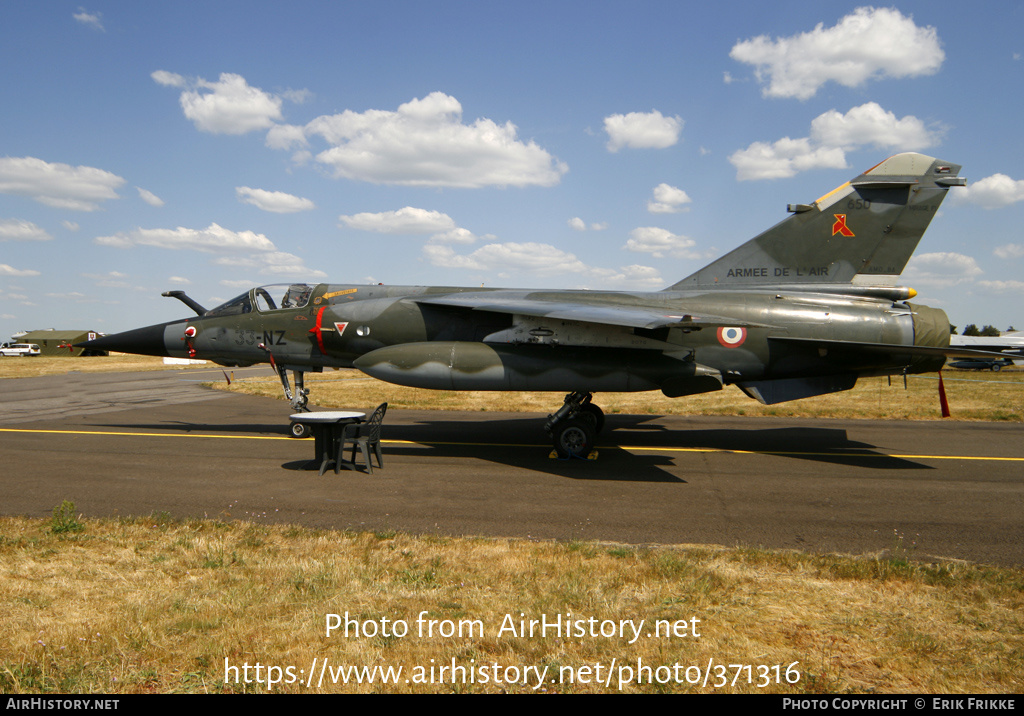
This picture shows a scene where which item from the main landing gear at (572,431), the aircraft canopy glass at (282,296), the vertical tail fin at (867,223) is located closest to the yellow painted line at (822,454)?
the main landing gear at (572,431)

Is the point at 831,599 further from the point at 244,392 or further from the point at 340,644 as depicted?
the point at 244,392

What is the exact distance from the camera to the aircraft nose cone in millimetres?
13617

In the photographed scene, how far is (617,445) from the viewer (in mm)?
12906

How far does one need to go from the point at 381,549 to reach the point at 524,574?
5.21 ft

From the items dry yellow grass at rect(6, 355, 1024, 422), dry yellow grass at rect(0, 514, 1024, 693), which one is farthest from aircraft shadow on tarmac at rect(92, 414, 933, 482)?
dry yellow grass at rect(0, 514, 1024, 693)

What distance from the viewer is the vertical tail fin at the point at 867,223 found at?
12.3m

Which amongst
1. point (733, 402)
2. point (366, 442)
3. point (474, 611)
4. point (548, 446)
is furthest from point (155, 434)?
point (733, 402)

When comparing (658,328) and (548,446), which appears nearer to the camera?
(658,328)

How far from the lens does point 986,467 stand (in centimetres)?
1066

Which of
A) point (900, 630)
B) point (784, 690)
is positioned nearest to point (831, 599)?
point (900, 630)

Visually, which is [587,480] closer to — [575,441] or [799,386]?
[575,441]

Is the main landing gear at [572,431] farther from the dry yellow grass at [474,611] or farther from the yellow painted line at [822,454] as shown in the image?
the dry yellow grass at [474,611]

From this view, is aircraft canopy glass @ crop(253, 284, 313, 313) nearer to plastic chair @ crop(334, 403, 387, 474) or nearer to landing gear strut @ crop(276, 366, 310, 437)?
landing gear strut @ crop(276, 366, 310, 437)

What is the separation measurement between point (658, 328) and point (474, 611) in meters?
7.10
